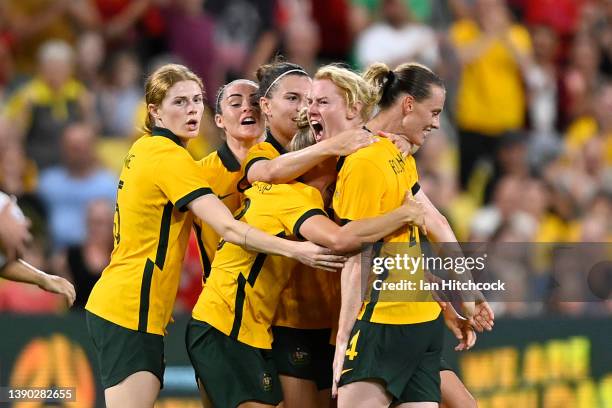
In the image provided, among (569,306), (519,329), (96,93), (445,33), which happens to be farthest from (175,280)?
(445,33)

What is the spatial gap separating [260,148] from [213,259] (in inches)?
25.6

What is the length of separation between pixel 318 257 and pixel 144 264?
2.98 ft

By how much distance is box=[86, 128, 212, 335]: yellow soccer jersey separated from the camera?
5996 millimetres

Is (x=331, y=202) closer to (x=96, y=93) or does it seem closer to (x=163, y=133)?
(x=163, y=133)

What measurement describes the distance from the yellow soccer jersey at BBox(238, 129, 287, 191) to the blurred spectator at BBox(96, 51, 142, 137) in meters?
5.22

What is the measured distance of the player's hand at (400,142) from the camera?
19.7 feet

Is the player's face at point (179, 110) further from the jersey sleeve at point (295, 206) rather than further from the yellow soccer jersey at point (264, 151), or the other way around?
the jersey sleeve at point (295, 206)

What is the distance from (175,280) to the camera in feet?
20.0

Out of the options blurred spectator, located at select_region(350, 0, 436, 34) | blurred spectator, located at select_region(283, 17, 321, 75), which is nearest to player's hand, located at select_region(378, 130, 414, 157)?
blurred spectator, located at select_region(283, 17, 321, 75)

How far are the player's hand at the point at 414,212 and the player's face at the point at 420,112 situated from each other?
0.46m

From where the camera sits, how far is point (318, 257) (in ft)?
18.6

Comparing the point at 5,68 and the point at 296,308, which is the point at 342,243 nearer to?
the point at 296,308

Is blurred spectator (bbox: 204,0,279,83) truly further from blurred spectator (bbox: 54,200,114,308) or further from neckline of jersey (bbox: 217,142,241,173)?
neckline of jersey (bbox: 217,142,241,173)

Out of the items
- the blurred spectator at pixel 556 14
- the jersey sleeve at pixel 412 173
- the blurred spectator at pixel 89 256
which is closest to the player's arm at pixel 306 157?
the jersey sleeve at pixel 412 173
